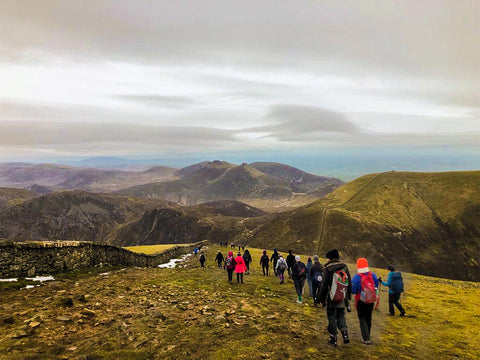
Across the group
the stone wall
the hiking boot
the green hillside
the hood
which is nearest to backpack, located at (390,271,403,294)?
the hiking boot

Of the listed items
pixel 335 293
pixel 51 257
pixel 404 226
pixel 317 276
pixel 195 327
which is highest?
pixel 335 293

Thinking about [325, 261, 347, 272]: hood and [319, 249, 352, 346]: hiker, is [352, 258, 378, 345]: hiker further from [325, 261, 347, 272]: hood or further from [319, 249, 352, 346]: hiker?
[325, 261, 347, 272]: hood

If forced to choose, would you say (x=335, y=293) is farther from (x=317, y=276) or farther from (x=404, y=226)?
(x=404, y=226)

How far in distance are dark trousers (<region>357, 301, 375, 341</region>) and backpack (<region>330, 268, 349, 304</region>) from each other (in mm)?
860

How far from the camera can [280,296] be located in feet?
53.4

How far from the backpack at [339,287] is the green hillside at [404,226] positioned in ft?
296

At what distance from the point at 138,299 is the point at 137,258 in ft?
52.9

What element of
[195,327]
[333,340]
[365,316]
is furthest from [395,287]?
[195,327]

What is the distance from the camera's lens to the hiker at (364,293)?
8.95 meters

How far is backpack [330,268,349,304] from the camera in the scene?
29.2 feet

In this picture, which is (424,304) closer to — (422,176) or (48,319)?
(48,319)

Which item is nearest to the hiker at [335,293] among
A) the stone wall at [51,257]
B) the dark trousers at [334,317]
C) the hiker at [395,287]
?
the dark trousers at [334,317]

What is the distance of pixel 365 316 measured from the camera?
30.9 feet

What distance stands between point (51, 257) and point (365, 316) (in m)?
18.3
